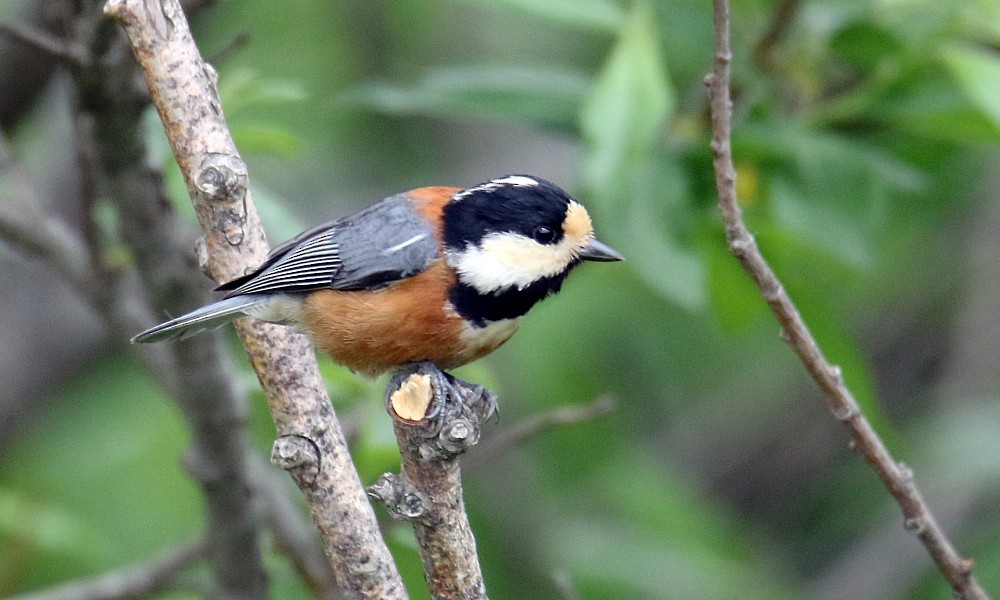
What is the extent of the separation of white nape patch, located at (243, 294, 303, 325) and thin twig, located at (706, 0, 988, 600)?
1.16 meters

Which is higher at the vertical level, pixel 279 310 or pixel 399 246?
pixel 399 246

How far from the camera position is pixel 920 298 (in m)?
6.36

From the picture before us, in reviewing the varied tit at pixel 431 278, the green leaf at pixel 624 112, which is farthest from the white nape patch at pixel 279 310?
the green leaf at pixel 624 112

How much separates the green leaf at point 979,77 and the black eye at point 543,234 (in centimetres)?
131

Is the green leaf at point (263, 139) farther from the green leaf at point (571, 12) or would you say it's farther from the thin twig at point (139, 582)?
the thin twig at point (139, 582)

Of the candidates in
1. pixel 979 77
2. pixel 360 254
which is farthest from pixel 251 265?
pixel 979 77

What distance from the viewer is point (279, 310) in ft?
10.4

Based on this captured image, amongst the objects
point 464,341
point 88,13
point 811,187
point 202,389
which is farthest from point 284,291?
point 811,187

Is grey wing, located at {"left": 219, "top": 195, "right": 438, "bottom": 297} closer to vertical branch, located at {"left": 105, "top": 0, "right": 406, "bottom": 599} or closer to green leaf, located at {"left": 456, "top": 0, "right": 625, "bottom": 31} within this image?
vertical branch, located at {"left": 105, "top": 0, "right": 406, "bottom": 599}

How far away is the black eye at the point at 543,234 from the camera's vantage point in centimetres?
327

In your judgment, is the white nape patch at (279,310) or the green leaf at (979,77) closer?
the white nape patch at (279,310)

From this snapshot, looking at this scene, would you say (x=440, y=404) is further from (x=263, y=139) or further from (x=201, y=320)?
(x=263, y=139)

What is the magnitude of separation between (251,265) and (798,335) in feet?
4.15

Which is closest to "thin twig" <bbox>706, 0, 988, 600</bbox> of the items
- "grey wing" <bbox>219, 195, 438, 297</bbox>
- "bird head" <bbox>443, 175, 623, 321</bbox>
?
"bird head" <bbox>443, 175, 623, 321</bbox>
